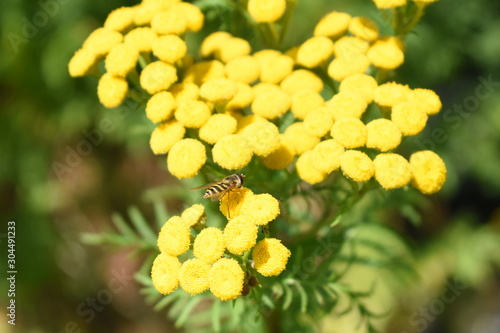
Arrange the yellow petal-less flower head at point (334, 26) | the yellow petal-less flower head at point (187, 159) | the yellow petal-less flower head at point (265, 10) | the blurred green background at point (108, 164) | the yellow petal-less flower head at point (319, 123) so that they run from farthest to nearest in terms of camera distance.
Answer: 1. the blurred green background at point (108, 164)
2. the yellow petal-less flower head at point (334, 26)
3. the yellow petal-less flower head at point (265, 10)
4. the yellow petal-less flower head at point (319, 123)
5. the yellow petal-less flower head at point (187, 159)

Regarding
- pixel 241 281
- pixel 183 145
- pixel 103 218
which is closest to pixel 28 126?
pixel 103 218

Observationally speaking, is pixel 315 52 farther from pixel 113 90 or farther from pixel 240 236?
pixel 240 236

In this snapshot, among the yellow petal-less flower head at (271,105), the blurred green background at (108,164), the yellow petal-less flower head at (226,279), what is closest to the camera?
the yellow petal-less flower head at (226,279)

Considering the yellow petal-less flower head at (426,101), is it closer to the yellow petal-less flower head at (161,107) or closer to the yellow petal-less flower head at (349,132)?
the yellow petal-less flower head at (349,132)

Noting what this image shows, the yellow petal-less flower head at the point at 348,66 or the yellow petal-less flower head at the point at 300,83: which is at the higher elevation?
the yellow petal-less flower head at the point at 348,66

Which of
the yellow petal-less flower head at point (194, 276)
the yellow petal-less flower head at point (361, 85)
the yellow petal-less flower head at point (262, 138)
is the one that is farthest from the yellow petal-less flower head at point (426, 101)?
the yellow petal-less flower head at point (194, 276)

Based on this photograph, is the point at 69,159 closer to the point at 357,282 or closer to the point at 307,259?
the point at 357,282
